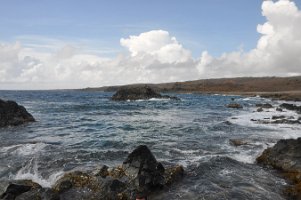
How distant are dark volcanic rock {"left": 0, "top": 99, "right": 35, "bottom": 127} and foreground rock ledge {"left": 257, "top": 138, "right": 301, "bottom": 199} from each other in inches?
1339

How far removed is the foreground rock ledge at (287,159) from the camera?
1963 centimetres

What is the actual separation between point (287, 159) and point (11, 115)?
38.0 m

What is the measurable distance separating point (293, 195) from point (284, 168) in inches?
185

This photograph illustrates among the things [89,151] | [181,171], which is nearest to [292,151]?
[181,171]

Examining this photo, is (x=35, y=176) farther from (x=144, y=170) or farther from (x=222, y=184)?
(x=222, y=184)

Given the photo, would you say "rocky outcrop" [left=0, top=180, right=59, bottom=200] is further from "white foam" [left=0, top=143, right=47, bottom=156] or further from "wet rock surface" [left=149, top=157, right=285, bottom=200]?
"white foam" [left=0, top=143, right=47, bottom=156]

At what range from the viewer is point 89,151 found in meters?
26.9

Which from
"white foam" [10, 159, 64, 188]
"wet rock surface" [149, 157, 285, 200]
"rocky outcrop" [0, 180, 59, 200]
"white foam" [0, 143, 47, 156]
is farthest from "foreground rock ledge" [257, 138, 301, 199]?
"white foam" [0, 143, 47, 156]

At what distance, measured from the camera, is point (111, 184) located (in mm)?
16453

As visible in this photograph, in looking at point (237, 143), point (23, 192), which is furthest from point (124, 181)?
point (237, 143)

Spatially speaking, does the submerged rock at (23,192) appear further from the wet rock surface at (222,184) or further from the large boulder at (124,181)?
the wet rock surface at (222,184)

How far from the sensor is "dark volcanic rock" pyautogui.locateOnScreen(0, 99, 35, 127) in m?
43.3

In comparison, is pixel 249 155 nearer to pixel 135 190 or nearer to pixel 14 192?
pixel 135 190

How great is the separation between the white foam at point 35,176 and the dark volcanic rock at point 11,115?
23.8 metres
